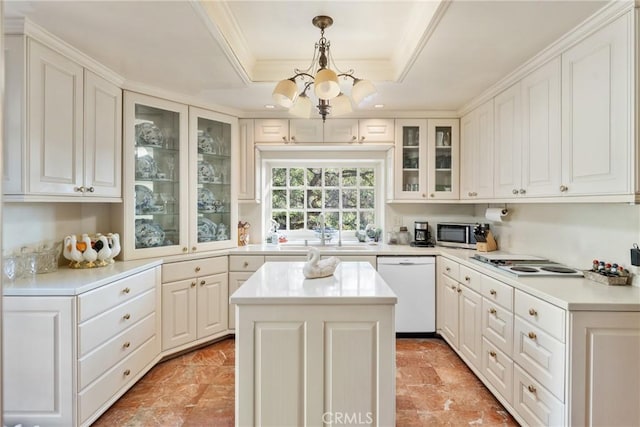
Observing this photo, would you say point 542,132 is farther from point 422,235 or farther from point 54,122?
point 54,122

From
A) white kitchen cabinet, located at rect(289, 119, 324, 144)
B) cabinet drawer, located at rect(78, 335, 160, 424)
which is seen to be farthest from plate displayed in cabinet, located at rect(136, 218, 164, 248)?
white kitchen cabinet, located at rect(289, 119, 324, 144)

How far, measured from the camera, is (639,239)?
1.81 metres

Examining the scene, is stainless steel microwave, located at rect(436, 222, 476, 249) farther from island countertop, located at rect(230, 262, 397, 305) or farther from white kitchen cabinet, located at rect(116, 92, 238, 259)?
white kitchen cabinet, located at rect(116, 92, 238, 259)

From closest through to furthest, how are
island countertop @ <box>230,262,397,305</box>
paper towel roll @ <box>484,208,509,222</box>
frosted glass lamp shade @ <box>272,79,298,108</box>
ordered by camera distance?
1. island countertop @ <box>230,262,397,305</box>
2. frosted glass lamp shade @ <box>272,79,298,108</box>
3. paper towel roll @ <box>484,208,509,222</box>

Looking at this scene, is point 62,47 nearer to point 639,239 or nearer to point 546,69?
point 546,69

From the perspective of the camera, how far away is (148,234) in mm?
2891

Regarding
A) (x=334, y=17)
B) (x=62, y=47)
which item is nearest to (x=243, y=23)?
(x=334, y=17)

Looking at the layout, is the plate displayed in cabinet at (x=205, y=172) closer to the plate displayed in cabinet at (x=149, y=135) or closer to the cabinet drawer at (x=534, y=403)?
Answer: the plate displayed in cabinet at (x=149, y=135)

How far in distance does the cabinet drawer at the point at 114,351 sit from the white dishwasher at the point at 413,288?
202 centimetres

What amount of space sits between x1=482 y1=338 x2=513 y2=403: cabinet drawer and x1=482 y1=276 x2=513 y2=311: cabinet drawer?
31 cm

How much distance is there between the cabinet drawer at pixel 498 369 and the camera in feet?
6.75

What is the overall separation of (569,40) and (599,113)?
0.50 meters

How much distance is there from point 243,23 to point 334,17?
1.90 ft

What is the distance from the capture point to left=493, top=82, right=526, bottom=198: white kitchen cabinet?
2.47 m
